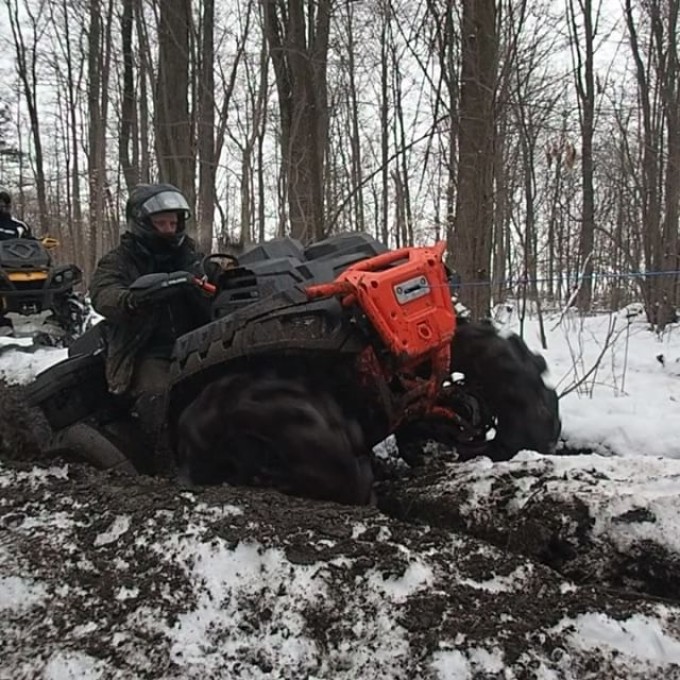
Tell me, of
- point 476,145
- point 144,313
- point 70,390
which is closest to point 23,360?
point 70,390

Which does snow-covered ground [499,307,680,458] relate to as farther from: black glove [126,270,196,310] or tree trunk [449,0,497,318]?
black glove [126,270,196,310]

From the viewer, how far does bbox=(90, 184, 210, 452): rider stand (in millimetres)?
3709

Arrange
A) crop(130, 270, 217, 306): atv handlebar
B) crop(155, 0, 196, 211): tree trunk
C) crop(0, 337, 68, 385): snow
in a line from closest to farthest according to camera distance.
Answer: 1. crop(130, 270, 217, 306): atv handlebar
2. crop(0, 337, 68, 385): snow
3. crop(155, 0, 196, 211): tree trunk

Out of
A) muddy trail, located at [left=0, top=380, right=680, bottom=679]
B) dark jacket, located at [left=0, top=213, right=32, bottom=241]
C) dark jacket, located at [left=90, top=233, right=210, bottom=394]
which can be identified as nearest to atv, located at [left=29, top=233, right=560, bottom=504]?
muddy trail, located at [left=0, top=380, right=680, bottom=679]

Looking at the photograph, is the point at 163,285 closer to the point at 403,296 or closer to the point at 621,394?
the point at 403,296

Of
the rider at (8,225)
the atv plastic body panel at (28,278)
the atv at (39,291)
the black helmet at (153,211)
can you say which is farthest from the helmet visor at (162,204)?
the rider at (8,225)

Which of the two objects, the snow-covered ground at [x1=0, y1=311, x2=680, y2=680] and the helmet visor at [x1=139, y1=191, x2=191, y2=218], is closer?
the snow-covered ground at [x1=0, y1=311, x2=680, y2=680]

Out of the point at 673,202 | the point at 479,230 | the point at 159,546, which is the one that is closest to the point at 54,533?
the point at 159,546

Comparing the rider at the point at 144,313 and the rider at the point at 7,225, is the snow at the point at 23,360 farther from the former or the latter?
the rider at the point at 144,313

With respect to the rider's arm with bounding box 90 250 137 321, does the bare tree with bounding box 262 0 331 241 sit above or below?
above

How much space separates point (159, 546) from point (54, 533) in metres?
0.47

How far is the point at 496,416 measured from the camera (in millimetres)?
3410

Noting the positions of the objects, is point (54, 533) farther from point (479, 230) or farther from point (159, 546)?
point (479, 230)

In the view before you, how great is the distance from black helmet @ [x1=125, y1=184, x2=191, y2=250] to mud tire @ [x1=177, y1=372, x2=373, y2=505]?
117cm
